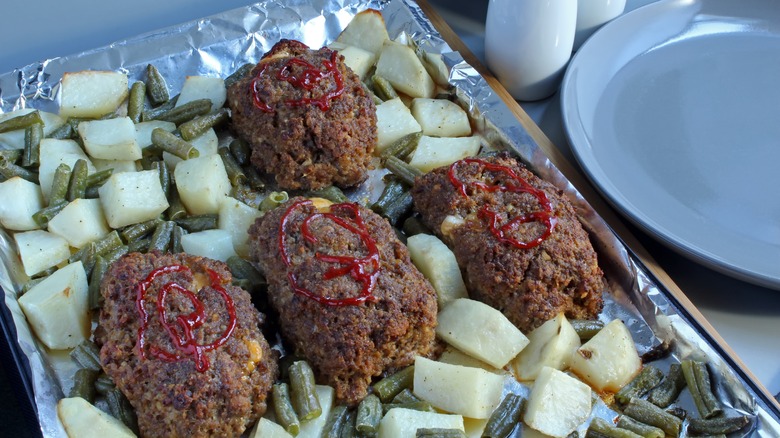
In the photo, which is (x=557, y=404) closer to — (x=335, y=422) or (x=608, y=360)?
(x=608, y=360)

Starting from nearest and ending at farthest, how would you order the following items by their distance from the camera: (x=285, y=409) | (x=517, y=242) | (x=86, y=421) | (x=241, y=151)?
(x=86, y=421)
(x=285, y=409)
(x=517, y=242)
(x=241, y=151)

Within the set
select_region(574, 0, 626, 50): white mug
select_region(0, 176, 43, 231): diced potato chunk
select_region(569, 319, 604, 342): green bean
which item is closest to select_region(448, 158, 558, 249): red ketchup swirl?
select_region(569, 319, 604, 342): green bean

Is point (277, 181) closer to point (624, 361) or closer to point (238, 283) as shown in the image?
point (238, 283)

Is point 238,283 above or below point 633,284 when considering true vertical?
above

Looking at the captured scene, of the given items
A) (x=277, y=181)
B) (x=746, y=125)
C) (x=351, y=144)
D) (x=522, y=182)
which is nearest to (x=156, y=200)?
(x=277, y=181)

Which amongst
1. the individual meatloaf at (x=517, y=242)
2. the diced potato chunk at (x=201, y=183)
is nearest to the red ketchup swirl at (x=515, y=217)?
the individual meatloaf at (x=517, y=242)

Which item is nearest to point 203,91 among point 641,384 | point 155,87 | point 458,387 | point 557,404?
point 155,87
